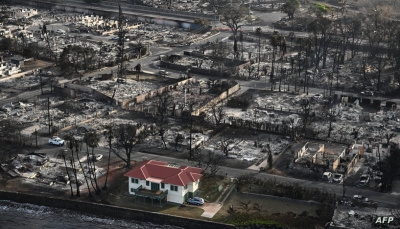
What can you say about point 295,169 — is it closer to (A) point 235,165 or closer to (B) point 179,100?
(A) point 235,165

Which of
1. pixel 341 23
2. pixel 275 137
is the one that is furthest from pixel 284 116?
pixel 341 23

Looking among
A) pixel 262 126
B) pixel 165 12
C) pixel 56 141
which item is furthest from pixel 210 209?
pixel 165 12

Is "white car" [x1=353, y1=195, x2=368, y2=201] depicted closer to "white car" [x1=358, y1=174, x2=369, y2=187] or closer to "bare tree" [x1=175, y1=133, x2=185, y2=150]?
"white car" [x1=358, y1=174, x2=369, y2=187]

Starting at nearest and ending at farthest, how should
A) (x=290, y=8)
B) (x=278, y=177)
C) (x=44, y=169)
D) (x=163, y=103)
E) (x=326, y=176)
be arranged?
1. (x=326, y=176)
2. (x=278, y=177)
3. (x=44, y=169)
4. (x=163, y=103)
5. (x=290, y=8)

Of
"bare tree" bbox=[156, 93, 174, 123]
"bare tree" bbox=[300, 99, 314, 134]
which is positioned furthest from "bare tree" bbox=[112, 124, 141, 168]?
"bare tree" bbox=[300, 99, 314, 134]

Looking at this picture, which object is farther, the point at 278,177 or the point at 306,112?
the point at 306,112

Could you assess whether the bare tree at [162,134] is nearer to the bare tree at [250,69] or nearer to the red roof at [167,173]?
the red roof at [167,173]

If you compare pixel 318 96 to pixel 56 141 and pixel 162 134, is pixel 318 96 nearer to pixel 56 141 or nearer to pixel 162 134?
pixel 162 134
